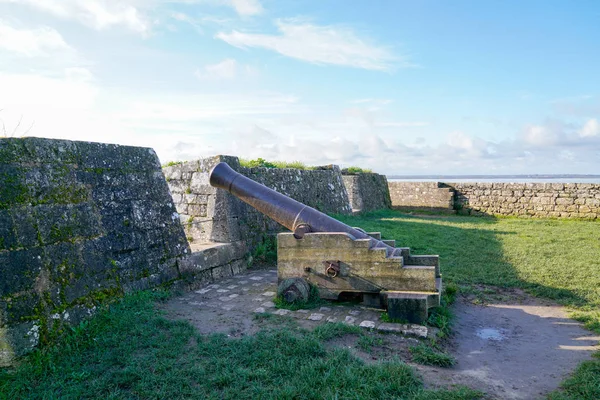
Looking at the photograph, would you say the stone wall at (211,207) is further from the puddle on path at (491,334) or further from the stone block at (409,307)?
the puddle on path at (491,334)

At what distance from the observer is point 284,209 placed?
5738 mm

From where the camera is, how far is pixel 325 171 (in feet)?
42.1

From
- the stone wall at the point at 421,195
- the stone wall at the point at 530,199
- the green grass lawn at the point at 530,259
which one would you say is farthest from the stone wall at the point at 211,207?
the stone wall at the point at 530,199

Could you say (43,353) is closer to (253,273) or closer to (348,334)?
(348,334)

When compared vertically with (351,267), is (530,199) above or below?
above

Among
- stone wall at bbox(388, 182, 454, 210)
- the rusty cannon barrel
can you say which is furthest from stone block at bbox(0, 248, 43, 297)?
stone wall at bbox(388, 182, 454, 210)

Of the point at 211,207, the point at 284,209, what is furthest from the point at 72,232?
the point at 211,207

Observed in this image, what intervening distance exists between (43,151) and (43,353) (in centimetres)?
214

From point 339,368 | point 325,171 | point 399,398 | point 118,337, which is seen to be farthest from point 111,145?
point 325,171

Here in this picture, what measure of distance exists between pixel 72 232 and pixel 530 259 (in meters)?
8.21

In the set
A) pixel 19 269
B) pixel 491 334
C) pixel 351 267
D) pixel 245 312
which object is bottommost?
pixel 491 334

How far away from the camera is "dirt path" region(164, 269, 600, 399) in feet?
11.8

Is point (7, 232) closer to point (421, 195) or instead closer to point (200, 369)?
point (200, 369)

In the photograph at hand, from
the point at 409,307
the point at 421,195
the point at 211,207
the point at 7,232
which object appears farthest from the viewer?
the point at 421,195
